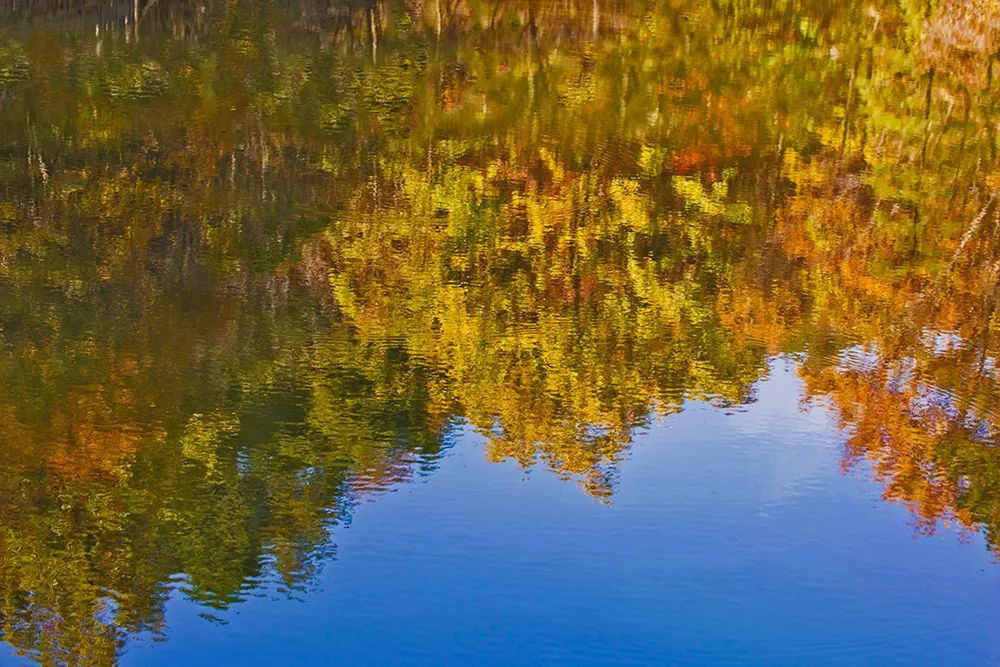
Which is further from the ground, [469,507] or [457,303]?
[457,303]

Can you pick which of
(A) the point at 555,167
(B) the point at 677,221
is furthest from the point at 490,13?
(B) the point at 677,221

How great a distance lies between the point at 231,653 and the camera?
6598 millimetres

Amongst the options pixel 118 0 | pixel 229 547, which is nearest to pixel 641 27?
pixel 118 0

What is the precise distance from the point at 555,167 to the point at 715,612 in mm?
10170

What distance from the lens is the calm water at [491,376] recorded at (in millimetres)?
7133

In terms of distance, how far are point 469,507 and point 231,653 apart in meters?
1.99

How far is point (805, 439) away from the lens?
369 inches

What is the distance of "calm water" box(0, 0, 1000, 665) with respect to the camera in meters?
7.13

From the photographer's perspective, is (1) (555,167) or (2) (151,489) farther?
(1) (555,167)

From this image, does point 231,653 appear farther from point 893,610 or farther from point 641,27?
point 641,27

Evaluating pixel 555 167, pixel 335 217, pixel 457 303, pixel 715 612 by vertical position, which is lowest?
pixel 715 612

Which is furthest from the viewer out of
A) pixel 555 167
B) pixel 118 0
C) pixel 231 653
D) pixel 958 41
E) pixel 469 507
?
pixel 118 0

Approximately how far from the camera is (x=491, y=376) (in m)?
10.2

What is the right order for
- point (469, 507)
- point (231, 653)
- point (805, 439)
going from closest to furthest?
point (231, 653), point (469, 507), point (805, 439)
